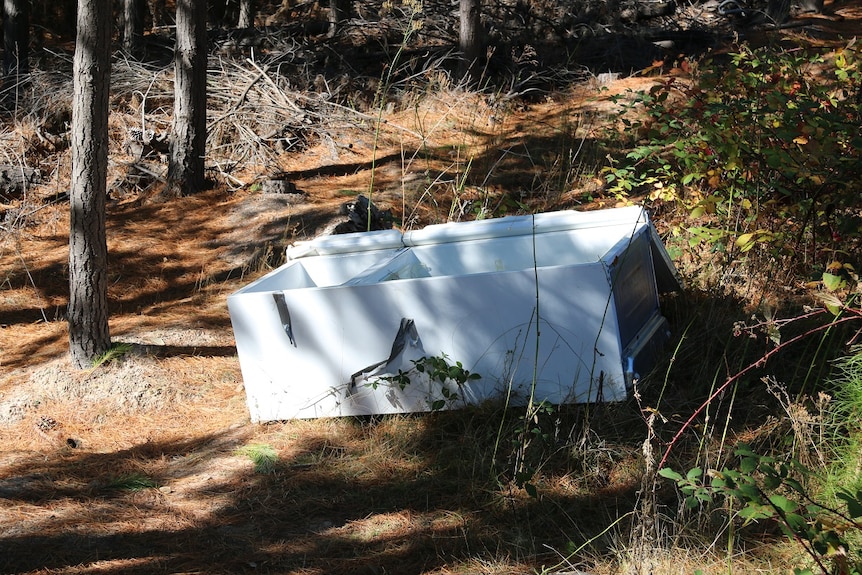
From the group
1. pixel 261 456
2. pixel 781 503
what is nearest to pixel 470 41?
pixel 261 456

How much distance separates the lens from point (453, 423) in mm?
3848

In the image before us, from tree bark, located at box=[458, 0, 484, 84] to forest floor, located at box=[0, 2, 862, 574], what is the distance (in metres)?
2.04

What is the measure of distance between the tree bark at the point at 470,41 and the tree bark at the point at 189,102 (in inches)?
111

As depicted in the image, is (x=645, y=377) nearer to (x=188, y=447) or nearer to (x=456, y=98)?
(x=188, y=447)

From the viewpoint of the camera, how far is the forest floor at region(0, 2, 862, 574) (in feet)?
10.3

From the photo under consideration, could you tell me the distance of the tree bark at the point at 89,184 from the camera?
468cm

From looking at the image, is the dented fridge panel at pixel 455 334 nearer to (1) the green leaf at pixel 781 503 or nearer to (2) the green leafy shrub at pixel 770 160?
(2) the green leafy shrub at pixel 770 160

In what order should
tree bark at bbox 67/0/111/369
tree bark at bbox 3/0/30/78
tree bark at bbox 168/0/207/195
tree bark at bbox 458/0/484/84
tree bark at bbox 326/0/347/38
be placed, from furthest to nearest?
tree bark at bbox 326/0/347/38, tree bark at bbox 3/0/30/78, tree bark at bbox 458/0/484/84, tree bark at bbox 168/0/207/195, tree bark at bbox 67/0/111/369

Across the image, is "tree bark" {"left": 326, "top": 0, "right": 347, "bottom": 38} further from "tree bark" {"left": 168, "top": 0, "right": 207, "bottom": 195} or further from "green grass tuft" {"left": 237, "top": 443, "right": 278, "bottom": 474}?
"green grass tuft" {"left": 237, "top": 443, "right": 278, "bottom": 474}

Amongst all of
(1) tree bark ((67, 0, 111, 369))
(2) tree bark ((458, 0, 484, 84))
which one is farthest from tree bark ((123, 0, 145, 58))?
(1) tree bark ((67, 0, 111, 369))

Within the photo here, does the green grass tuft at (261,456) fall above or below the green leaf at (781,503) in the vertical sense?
below

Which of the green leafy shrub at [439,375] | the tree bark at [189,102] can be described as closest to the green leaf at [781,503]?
the green leafy shrub at [439,375]

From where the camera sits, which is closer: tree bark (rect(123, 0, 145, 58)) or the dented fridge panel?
the dented fridge panel

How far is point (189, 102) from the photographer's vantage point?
24.2ft
